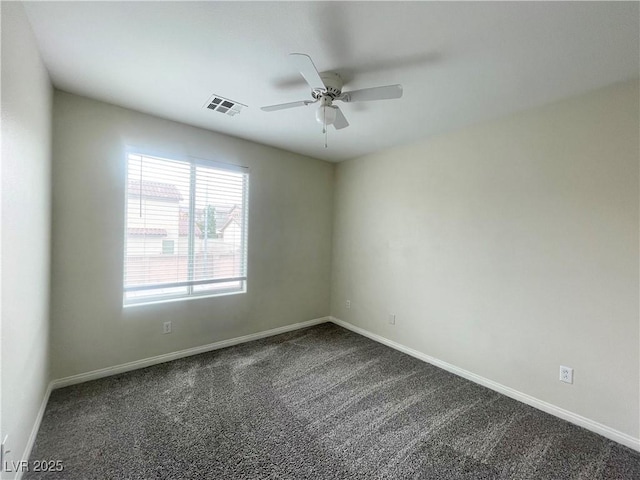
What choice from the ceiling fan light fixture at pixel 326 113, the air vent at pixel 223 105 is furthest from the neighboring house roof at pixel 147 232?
the ceiling fan light fixture at pixel 326 113

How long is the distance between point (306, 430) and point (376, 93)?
7.48 ft

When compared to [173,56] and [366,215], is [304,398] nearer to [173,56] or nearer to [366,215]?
[366,215]

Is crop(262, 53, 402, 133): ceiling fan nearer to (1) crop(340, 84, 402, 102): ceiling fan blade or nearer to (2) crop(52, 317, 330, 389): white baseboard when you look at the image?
(1) crop(340, 84, 402, 102): ceiling fan blade

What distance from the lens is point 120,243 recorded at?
2.51m

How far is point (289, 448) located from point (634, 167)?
2.94m

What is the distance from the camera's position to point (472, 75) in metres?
1.85

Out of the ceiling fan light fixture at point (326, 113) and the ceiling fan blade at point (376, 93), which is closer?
the ceiling fan blade at point (376, 93)

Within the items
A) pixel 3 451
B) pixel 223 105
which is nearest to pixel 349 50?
pixel 223 105

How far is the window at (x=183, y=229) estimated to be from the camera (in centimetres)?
262

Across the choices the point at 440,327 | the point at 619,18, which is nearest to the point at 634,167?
the point at 619,18

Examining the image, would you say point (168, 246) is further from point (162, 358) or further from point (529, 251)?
point (529, 251)

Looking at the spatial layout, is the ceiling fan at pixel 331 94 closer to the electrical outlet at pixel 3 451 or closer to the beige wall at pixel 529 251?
the beige wall at pixel 529 251

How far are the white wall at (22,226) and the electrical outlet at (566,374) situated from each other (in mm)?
3411

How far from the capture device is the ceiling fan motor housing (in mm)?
1844
